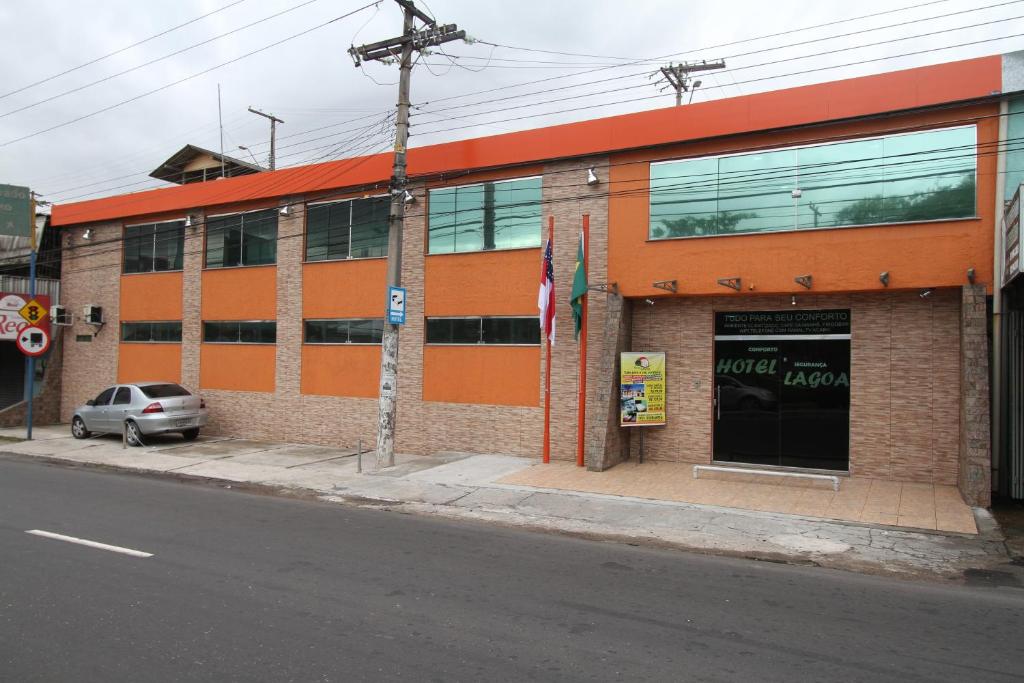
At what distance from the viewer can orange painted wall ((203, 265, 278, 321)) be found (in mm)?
19031

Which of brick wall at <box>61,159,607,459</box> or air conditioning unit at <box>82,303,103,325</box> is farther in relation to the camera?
air conditioning unit at <box>82,303,103,325</box>

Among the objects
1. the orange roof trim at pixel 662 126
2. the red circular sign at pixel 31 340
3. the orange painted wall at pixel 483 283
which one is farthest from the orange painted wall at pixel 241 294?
the orange painted wall at pixel 483 283

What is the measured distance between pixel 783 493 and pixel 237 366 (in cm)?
1469

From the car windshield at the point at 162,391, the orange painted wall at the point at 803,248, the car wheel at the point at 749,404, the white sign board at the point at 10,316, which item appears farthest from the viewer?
the white sign board at the point at 10,316

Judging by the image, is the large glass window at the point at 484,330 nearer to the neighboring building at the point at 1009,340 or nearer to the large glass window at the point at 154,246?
the neighboring building at the point at 1009,340

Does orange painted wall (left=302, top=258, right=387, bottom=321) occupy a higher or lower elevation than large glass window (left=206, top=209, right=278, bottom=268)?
lower

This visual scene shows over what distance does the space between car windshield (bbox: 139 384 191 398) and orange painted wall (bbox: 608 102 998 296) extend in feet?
38.4

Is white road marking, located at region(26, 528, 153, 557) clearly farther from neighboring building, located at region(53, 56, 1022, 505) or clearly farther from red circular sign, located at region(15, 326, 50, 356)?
red circular sign, located at region(15, 326, 50, 356)

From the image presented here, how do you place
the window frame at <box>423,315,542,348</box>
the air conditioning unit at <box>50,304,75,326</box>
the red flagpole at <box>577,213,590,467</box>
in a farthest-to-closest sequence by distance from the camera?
1. the air conditioning unit at <box>50,304,75,326</box>
2. the window frame at <box>423,315,542,348</box>
3. the red flagpole at <box>577,213,590,467</box>

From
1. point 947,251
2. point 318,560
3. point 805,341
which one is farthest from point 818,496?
point 318,560

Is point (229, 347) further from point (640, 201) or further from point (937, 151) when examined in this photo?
point (937, 151)

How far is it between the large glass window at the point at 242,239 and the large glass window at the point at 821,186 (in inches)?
427

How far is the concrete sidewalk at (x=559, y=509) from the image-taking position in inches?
311

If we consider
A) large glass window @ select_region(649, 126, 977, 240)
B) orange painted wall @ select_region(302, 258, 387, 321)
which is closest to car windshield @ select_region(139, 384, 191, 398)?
orange painted wall @ select_region(302, 258, 387, 321)
